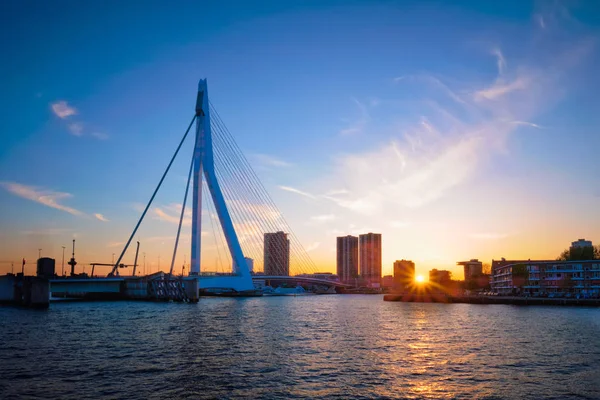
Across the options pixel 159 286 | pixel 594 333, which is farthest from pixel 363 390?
pixel 159 286

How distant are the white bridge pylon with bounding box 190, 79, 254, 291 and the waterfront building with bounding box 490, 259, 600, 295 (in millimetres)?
66109

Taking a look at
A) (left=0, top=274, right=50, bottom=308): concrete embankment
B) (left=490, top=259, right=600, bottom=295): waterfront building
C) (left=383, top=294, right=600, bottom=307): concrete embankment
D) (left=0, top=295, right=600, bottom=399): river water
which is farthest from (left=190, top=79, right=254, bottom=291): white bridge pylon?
(left=490, top=259, right=600, bottom=295): waterfront building

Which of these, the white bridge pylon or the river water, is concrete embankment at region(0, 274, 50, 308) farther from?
the river water

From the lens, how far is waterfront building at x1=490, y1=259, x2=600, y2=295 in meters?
99.1

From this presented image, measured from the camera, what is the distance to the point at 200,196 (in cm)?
8000

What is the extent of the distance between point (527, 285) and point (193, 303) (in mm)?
75655

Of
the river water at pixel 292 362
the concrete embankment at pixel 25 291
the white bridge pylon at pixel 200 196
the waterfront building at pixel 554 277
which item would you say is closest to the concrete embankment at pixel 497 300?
the waterfront building at pixel 554 277

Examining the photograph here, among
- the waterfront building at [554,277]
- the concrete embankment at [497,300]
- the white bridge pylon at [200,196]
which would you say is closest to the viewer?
the white bridge pylon at [200,196]

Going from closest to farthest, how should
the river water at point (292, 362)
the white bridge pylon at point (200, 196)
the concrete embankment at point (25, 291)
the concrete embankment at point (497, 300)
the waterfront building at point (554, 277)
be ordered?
1. the river water at point (292, 362)
2. the concrete embankment at point (25, 291)
3. the white bridge pylon at point (200, 196)
4. the concrete embankment at point (497, 300)
5. the waterfront building at point (554, 277)

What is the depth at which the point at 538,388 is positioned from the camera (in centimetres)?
2019

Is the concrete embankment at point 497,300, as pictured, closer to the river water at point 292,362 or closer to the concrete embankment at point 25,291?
the river water at point 292,362

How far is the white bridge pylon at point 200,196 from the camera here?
79375mm

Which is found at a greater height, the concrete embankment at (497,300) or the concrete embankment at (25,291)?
the concrete embankment at (25,291)

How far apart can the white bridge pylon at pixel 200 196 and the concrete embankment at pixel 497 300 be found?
46013 mm
